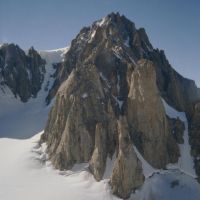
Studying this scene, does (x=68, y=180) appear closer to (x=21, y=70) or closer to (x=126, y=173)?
(x=126, y=173)

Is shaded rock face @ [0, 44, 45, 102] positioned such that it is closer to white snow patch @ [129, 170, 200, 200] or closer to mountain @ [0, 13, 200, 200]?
mountain @ [0, 13, 200, 200]

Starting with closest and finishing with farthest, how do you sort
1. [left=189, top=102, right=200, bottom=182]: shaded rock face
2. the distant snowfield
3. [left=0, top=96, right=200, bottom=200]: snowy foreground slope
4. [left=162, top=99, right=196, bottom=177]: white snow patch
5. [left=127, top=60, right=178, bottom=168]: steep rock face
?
[left=0, top=96, right=200, bottom=200]: snowy foreground slope
the distant snowfield
[left=127, top=60, right=178, bottom=168]: steep rock face
[left=162, top=99, right=196, bottom=177]: white snow patch
[left=189, top=102, right=200, bottom=182]: shaded rock face

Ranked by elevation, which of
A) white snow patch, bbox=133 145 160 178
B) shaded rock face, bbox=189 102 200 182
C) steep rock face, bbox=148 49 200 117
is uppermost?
steep rock face, bbox=148 49 200 117

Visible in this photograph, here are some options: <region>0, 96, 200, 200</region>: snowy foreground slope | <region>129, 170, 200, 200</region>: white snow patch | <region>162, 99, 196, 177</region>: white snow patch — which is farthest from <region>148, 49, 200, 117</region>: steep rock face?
<region>0, 96, 200, 200</region>: snowy foreground slope

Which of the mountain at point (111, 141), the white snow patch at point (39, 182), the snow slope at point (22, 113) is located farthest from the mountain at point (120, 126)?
the snow slope at point (22, 113)

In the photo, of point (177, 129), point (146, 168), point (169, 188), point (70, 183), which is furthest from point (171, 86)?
point (70, 183)

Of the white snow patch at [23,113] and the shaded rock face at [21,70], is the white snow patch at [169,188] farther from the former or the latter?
the shaded rock face at [21,70]
